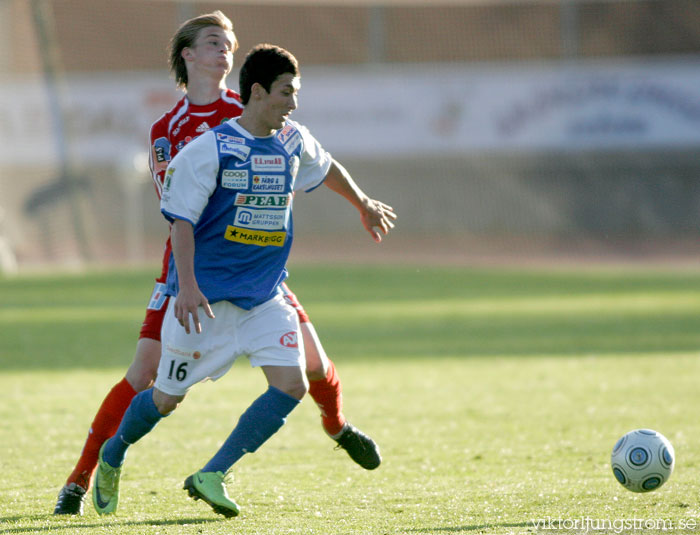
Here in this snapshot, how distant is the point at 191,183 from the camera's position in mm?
4098

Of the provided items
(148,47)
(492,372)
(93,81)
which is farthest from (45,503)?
(148,47)

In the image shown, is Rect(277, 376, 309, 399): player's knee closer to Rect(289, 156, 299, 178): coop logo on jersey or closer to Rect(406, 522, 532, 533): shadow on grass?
Rect(406, 522, 532, 533): shadow on grass

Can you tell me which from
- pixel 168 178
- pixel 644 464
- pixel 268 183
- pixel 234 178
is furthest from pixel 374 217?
pixel 644 464

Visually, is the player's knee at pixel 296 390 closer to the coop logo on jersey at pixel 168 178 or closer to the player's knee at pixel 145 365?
the player's knee at pixel 145 365

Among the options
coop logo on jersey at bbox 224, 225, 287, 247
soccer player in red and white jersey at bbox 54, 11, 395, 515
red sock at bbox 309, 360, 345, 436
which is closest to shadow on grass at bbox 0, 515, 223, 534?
soccer player in red and white jersey at bbox 54, 11, 395, 515

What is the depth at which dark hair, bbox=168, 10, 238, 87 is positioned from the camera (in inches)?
188

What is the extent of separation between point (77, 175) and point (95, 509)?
58.7 ft

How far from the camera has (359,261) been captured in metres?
22.6

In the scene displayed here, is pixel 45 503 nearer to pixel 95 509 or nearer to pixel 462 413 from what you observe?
pixel 95 509

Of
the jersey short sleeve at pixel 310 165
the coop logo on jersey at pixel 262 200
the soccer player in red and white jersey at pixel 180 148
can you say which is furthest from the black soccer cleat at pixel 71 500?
the jersey short sleeve at pixel 310 165

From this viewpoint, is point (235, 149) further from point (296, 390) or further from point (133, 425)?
point (133, 425)

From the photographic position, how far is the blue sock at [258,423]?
13.9 feet

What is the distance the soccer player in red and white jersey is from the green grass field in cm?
36

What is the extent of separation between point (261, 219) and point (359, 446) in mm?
1278
